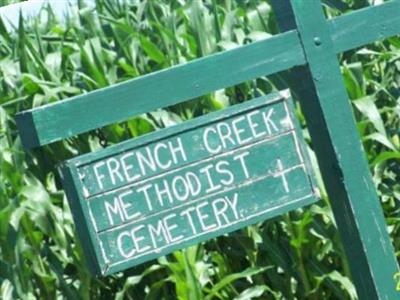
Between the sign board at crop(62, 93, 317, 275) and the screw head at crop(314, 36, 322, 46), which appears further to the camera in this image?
the screw head at crop(314, 36, 322, 46)

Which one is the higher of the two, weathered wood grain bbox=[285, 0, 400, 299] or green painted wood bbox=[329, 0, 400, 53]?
green painted wood bbox=[329, 0, 400, 53]

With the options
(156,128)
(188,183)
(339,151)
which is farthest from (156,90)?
(156,128)

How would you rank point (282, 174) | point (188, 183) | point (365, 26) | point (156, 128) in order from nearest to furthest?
1. point (188, 183)
2. point (282, 174)
3. point (365, 26)
4. point (156, 128)

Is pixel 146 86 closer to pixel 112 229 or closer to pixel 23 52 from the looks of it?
pixel 112 229

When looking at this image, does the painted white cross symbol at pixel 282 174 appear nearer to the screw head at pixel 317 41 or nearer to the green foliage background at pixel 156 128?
the screw head at pixel 317 41

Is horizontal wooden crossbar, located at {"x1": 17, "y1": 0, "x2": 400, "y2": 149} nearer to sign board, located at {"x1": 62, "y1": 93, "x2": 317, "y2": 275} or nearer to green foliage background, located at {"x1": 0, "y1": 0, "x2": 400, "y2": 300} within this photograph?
sign board, located at {"x1": 62, "y1": 93, "x2": 317, "y2": 275}

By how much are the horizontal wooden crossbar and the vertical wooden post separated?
0.04 metres

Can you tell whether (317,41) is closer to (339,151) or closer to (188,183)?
(339,151)

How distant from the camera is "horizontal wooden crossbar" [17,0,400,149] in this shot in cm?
292

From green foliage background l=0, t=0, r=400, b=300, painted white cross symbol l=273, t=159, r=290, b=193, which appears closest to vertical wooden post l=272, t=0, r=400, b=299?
painted white cross symbol l=273, t=159, r=290, b=193

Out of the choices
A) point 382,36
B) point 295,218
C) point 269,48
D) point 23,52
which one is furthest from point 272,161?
point 23,52

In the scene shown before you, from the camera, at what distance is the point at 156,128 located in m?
4.06

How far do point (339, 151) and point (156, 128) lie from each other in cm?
97

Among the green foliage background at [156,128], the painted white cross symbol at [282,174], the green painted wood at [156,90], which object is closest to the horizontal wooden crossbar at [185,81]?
the green painted wood at [156,90]
